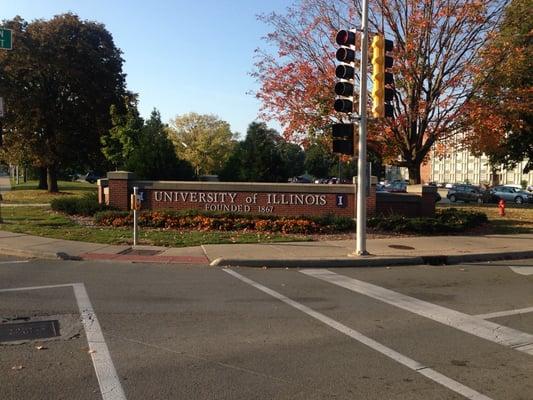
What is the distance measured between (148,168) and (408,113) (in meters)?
10.9

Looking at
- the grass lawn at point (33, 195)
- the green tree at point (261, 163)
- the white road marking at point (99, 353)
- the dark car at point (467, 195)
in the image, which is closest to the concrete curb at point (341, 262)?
the white road marking at point (99, 353)

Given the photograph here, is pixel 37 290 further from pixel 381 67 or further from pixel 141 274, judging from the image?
pixel 381 67

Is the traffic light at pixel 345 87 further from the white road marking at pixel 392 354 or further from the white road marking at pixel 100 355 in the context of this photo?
the white road marking at pixel 100 355

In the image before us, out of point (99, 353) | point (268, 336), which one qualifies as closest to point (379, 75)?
point (268, 336)

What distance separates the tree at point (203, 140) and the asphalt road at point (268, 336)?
193 ft

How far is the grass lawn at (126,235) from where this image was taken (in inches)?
575

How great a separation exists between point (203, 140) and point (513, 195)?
3695cm

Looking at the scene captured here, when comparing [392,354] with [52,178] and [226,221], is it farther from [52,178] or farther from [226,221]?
A: [52,178]

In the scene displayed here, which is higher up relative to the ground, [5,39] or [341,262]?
[5,39]

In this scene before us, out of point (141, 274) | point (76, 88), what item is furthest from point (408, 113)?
point (76, 88)

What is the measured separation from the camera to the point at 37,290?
8.79m

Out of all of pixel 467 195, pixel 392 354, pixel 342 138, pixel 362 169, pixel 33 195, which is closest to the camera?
pixel 392 354

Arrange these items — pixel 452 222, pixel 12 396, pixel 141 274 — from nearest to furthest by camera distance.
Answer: pixel 12 396 < pixel 141 274 < pixel 452 222

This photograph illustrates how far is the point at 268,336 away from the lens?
637cm
